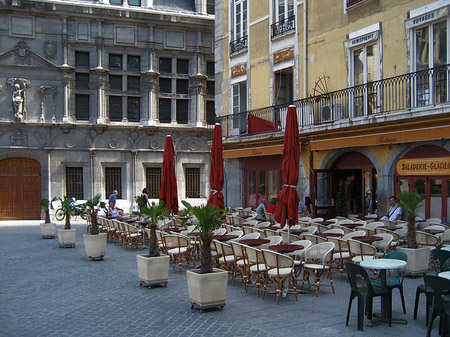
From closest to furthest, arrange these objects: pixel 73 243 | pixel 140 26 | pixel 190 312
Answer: pixel 190 312 < pixel 73 243 < pixel 140 26

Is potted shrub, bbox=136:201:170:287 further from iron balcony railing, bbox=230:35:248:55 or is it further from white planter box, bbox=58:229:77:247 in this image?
iron balcony railing, bbox=230:35:248:55

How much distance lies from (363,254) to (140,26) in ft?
73.6

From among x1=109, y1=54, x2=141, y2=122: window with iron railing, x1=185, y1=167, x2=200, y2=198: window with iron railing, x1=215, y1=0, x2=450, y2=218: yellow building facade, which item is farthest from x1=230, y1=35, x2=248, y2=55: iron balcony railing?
x1=185, y1=167, x2=200, y2=198: window with iron railing

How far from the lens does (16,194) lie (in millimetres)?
26641

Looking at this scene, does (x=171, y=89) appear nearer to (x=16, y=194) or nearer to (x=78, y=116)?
(x=78, y=116)

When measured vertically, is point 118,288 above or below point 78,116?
below

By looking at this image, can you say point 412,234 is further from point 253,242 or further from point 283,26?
point 283,26

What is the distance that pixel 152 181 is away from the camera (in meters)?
28.6

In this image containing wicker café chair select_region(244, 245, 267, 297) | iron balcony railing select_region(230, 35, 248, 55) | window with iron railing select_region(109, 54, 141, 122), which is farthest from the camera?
window with iron railing select_region(109, 54, 141, 122)

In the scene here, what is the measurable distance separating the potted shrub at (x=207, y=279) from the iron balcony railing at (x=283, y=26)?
12.8 m

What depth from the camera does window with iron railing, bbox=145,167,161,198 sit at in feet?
93.6

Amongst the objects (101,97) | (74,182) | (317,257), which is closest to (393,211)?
(317,257)

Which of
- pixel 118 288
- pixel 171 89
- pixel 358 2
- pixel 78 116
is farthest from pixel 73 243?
pixel 171 89

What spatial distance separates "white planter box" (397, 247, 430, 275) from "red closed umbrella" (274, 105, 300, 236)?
2.20 meters
